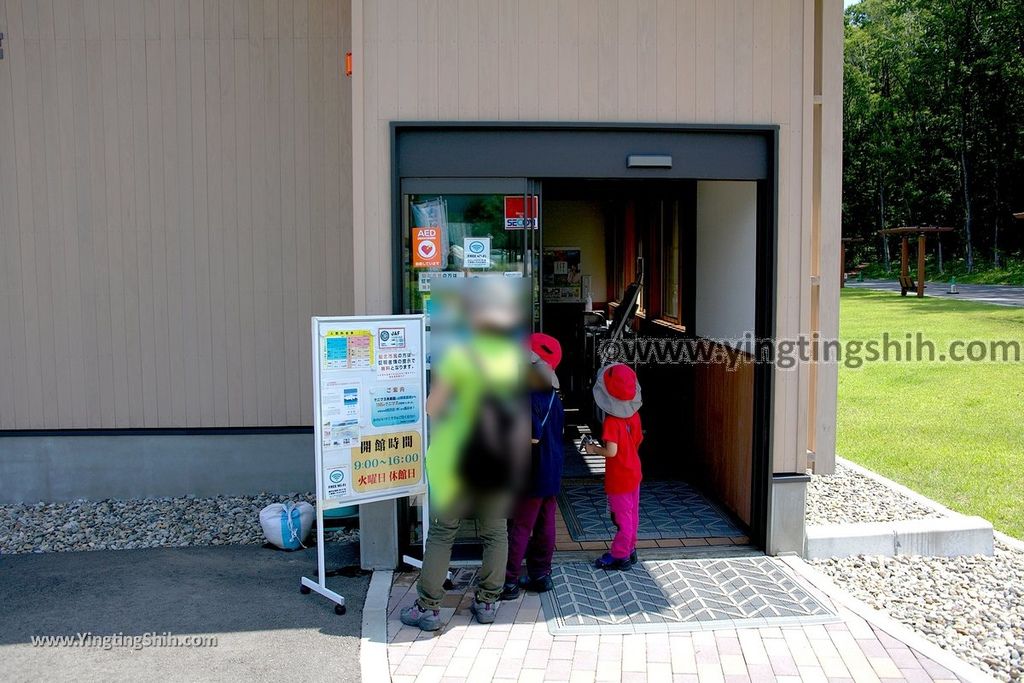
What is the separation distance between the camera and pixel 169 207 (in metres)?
7.03

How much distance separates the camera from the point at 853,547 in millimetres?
5594

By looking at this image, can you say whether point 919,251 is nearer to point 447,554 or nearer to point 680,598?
point 680,598

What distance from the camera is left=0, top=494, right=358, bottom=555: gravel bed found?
6031mm

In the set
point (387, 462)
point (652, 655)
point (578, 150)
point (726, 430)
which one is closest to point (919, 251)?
point (726, 430)

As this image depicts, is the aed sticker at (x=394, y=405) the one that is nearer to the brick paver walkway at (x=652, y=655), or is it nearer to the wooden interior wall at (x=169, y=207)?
the brick paver walkway at (x=652, y=655)

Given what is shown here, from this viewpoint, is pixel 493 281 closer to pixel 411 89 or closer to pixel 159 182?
pixel 411 89

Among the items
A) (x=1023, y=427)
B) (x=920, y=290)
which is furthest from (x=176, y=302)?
(x=920, y=290)

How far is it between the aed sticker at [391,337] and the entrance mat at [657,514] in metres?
1.85

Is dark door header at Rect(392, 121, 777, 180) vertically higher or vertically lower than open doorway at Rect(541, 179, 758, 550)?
higher

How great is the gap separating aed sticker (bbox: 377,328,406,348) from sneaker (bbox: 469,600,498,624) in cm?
149

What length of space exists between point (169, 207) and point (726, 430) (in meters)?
4.70

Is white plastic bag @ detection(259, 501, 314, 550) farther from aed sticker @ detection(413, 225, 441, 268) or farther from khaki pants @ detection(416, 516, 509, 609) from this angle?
aed sticker @ detection(413, 225, 441, 268)
